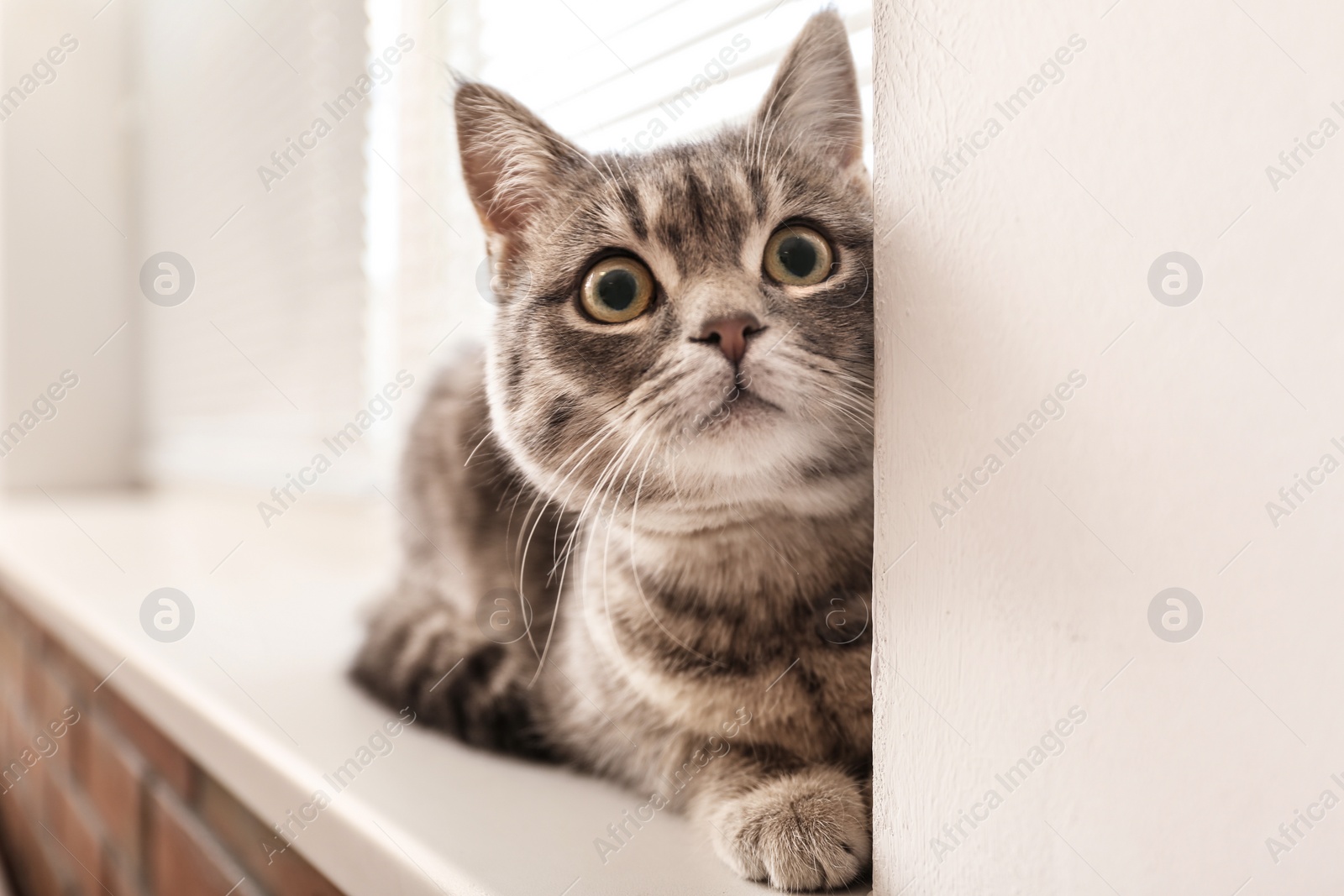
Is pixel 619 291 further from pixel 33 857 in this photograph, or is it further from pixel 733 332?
pixel 33 857

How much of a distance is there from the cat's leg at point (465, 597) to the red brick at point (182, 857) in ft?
0.80

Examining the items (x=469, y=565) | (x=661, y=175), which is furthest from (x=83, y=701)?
(x=661, y=175)

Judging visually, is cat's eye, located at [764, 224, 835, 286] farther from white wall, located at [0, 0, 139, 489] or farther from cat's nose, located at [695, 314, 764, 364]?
white wall, located at [0, 0, 139, 489]

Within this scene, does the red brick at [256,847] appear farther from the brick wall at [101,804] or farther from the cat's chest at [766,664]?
the cat's chest at [766,664]

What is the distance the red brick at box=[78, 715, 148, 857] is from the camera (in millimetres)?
1225


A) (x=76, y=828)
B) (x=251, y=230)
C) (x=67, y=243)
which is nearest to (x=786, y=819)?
(x=76, y=828)

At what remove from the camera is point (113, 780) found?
132cm

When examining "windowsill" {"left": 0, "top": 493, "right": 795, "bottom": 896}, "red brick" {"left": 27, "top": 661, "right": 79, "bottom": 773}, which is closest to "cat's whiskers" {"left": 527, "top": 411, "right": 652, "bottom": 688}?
"windowsill" {"left": 0, "top": 493, "right": 795, "bottom": 896}

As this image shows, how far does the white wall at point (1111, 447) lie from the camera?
0.36 meters

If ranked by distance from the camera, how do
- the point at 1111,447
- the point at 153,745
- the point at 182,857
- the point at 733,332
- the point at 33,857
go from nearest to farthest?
the point at 1111,447 → the point at 733,332 → the point at 182,857 → the point at 153,745 → the point at 33,857

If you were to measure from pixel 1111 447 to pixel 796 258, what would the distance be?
1.02 feet

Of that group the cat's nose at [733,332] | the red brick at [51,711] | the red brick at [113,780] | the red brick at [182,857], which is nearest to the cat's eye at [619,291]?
the cat's nose at [733,332]

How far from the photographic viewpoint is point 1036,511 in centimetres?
44

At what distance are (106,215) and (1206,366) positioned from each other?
3449 millimetres
